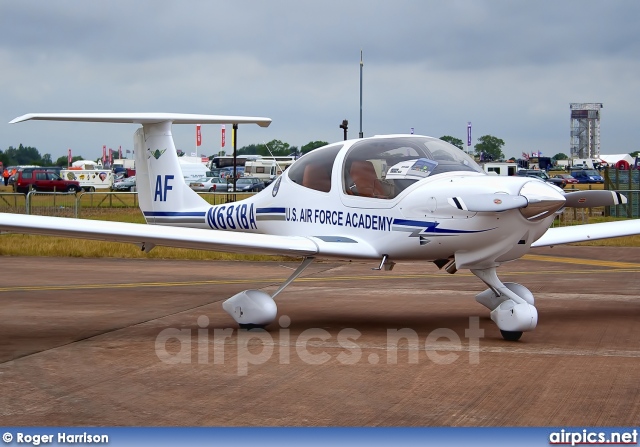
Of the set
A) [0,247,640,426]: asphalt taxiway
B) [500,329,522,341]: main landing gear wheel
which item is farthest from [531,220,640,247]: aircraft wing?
[500,329,522,341]: main landing gear wheel

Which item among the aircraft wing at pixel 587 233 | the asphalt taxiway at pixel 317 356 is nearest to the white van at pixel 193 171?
the asphalt taxiway at pixel 317 356

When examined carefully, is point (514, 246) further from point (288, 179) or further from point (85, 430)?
point (85, 430)

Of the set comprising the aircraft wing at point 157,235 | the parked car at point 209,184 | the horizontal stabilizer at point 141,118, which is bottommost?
the parked car at point 209,184

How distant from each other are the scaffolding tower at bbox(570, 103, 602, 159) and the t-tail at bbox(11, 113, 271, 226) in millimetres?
147521

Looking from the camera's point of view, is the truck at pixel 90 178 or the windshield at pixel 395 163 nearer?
the windshield at pixel 395 163

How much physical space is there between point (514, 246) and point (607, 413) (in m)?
3.64

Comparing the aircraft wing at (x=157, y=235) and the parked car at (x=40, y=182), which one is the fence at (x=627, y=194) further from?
the parked car at (x=40, y=182)

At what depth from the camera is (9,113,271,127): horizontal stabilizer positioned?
522 inches

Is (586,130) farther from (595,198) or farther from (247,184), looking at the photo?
(595,198)

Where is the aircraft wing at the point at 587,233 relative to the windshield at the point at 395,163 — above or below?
below

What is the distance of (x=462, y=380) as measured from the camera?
836 cm

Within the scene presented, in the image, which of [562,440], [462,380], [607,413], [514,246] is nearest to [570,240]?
[514,246]

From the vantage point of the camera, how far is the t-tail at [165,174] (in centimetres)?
1422

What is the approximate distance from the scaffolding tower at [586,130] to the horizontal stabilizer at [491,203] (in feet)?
494
